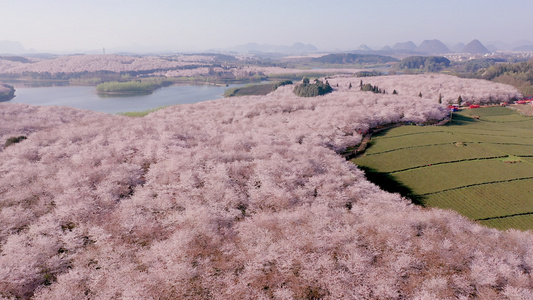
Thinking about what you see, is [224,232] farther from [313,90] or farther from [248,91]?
[248,91]

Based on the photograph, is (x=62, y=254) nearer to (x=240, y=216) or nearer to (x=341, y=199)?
(x=240, y=216)

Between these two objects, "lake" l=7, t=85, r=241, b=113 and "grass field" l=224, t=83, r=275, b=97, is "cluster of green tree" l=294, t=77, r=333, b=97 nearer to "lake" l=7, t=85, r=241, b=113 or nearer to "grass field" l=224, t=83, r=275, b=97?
"grass field" l=224, t=83, r=275, b=97

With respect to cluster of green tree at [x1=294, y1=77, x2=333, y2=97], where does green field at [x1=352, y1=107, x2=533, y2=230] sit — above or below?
below

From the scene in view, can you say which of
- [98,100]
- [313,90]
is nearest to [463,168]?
[313,90]

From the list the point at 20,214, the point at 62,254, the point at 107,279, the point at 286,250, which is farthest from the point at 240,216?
the point at 20,214

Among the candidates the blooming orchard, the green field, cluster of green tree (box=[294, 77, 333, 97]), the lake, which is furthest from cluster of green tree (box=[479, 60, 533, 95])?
the lake

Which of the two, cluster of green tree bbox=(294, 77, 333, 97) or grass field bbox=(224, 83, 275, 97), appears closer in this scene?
cluster of green tree bbox=(294, 77, 333, 97)

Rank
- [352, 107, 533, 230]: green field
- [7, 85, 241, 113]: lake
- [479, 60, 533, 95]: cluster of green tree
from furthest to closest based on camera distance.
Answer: [7, 85, 241, 113]: lake, [479, 60, 533, 95]: cluster of green tree, [352, 107, 533, 230]: green field

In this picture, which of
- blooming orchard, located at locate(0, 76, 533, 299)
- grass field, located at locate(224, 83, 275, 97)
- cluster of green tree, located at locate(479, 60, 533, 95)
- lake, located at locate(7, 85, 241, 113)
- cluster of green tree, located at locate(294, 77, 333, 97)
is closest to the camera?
blooming orchard, located at locate(0, 76, 533, 299)
